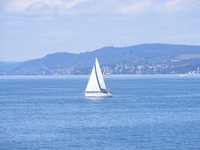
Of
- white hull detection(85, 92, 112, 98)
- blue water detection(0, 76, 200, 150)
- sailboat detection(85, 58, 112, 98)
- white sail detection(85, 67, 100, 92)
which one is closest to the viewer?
blue water detection(0, 76, 200, 150)

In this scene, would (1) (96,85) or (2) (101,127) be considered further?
(1) (96,85)

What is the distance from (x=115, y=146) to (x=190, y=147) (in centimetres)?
740

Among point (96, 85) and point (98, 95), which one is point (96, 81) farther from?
point (98, 95)

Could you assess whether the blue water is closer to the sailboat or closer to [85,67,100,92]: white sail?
[85,67,100,92]: white sail

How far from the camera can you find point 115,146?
58.1 metres

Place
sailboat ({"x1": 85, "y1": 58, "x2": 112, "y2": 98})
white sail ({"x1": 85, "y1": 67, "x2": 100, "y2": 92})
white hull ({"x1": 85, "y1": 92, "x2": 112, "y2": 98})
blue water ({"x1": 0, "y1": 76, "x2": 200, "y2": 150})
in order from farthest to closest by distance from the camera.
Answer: white hull ({"x1": 85, "y1": 92, "x2": 112, "y2": 98}), sailboat ({"x1": 85, "y1": 58, "x2": 112, "y2": 98}), white sail ({"x1": 85, "y1": 67, "x2": 100, "y2": 92}), blue water ({"x1": 0, "y1": 76, "x2": 200, "y2": 150})

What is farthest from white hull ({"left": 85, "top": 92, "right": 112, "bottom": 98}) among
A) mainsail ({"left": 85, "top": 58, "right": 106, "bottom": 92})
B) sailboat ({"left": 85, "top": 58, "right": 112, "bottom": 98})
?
mainsail ({"left": 85, "top": 58, "right": 106, "bottom": 92})

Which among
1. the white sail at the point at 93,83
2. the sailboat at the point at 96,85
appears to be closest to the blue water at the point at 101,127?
the white sail at the point at 93,83

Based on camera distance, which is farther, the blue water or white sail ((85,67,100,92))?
white sail ((85,67,100,92))

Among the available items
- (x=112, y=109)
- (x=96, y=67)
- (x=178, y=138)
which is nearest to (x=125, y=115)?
(x=112, y=109)

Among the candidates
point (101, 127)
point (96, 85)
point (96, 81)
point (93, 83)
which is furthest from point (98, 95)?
point (101, 127)

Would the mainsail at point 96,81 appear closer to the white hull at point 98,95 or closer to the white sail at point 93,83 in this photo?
the white sail at point 93,83

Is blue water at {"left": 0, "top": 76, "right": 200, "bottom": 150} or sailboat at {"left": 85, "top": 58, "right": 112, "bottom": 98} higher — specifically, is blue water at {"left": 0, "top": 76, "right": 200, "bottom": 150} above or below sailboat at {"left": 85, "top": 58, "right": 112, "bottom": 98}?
below

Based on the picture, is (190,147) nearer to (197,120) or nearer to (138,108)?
(197,120)
